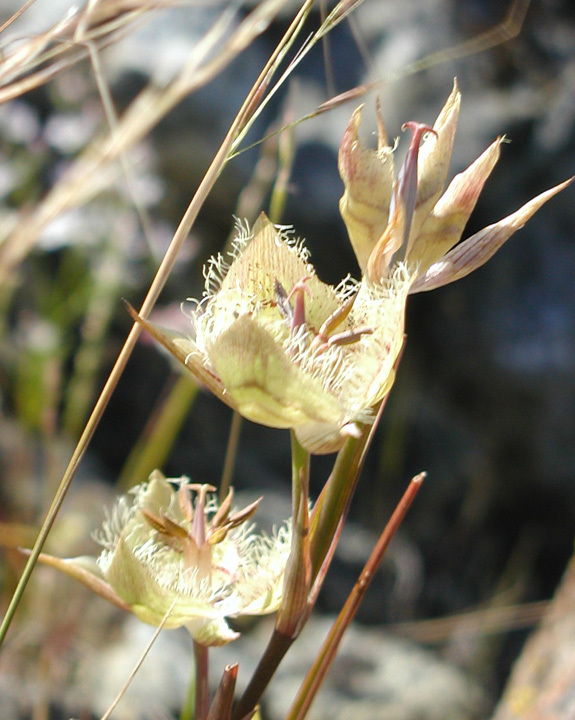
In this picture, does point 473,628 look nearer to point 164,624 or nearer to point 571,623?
point 571,623

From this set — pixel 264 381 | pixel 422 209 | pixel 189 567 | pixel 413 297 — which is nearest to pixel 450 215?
pixel 422 209

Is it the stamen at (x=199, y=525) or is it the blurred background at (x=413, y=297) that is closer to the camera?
the stamen at (x=199, y=525)

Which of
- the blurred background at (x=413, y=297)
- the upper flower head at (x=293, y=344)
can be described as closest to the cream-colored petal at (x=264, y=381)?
the upper flower head at (x=293, y=344)

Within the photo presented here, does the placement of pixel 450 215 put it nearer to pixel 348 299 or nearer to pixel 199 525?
pixel 348 299

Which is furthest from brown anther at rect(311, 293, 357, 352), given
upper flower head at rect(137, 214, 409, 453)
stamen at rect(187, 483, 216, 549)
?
stamen at rect(187, 483, 216, 549)

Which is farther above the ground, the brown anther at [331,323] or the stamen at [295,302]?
the stamen at [295,302]

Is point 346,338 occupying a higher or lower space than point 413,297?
higher

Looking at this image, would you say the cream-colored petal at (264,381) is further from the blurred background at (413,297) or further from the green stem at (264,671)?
the blurred background at (413,297)
